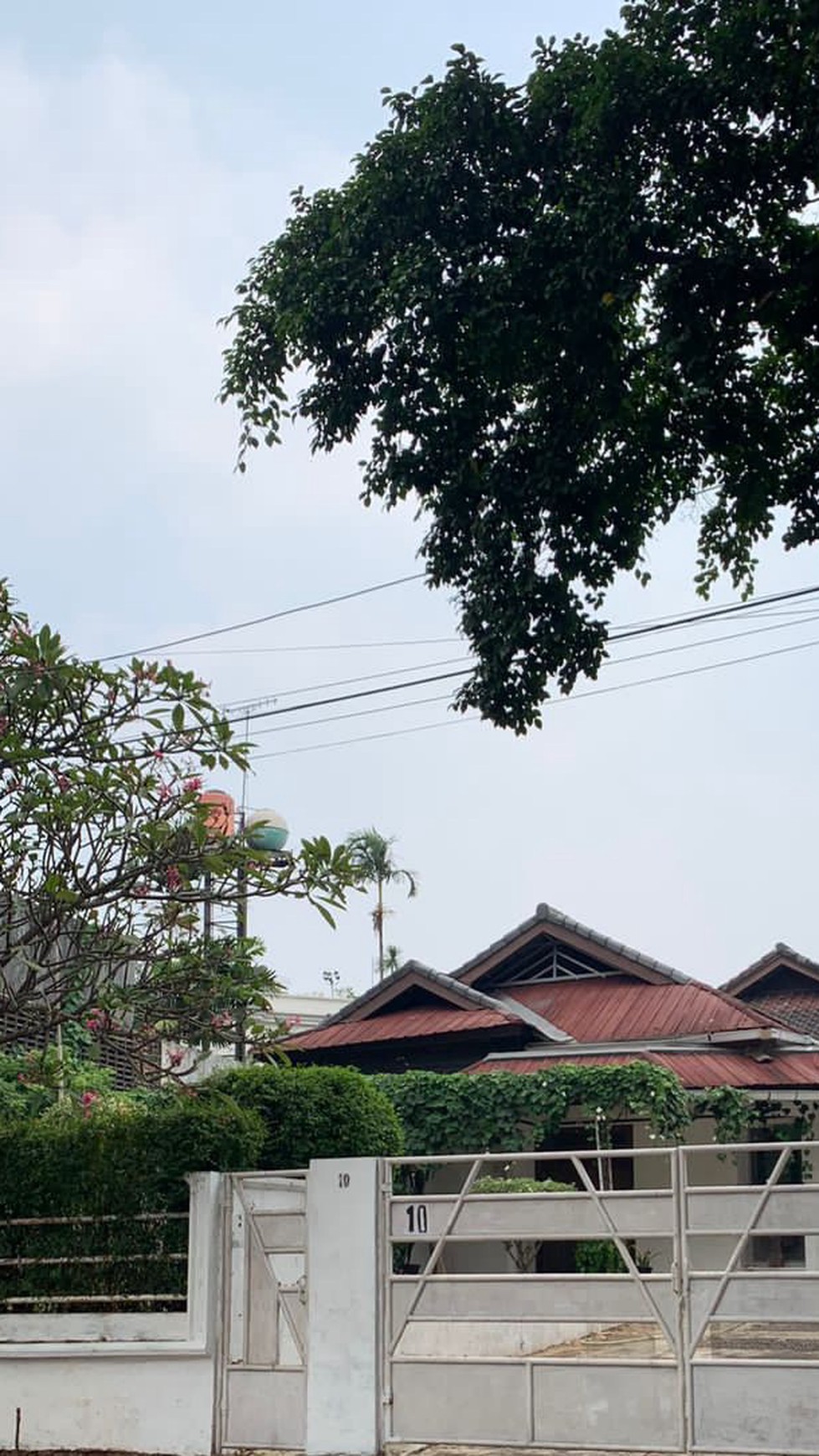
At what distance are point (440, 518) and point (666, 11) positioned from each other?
3.65 meters

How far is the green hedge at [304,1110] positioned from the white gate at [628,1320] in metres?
1.78

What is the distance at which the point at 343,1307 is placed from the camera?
37.8ft

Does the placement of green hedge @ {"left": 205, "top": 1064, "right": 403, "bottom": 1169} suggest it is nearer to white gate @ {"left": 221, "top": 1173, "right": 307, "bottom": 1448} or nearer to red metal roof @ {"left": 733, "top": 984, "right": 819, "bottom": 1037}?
white gate @ {"left": 221, "top": 1173, "right": 307, "bottom": 1448}

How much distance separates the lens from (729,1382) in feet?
33.9

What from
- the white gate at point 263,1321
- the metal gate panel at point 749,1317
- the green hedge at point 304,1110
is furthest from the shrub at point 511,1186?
the metal gate panel at point 749,1317

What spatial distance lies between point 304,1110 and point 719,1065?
454 inches

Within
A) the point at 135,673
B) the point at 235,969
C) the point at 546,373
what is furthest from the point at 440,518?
the point at 235,969

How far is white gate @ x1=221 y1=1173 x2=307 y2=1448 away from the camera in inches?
460

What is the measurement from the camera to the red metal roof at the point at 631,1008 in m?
24.8

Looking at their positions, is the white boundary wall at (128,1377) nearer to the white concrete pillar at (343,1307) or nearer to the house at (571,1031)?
the white concrete pillar at (343,1307)

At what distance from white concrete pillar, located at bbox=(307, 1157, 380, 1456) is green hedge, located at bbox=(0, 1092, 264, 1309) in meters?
1.03

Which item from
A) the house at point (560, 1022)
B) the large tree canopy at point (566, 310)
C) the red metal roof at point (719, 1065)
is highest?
the large tree canopy at point (566, 310)

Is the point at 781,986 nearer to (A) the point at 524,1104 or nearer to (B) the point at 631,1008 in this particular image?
(B) the point at 631,1008

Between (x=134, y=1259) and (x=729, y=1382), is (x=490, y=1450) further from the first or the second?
(x=134, y=1259)
